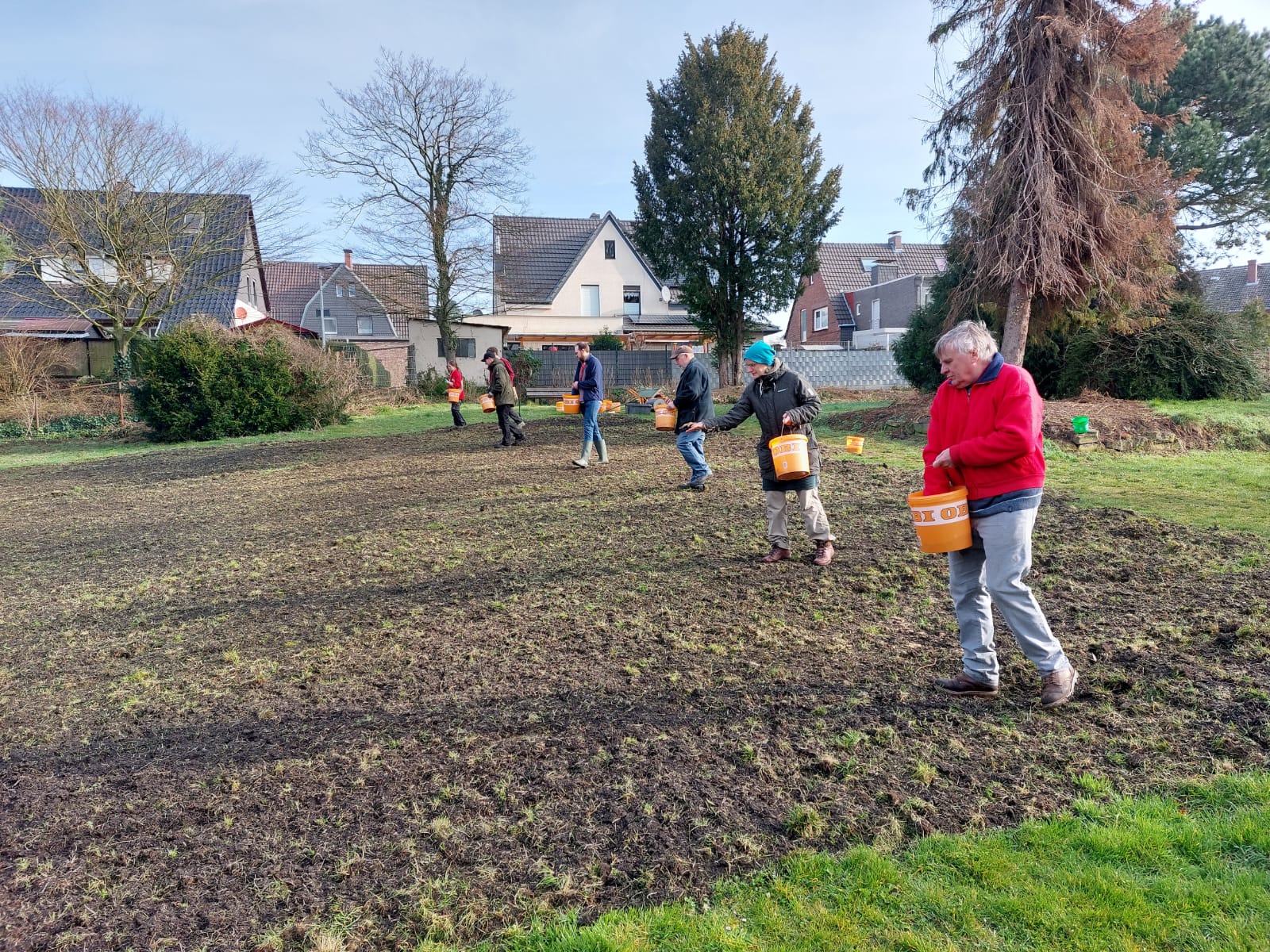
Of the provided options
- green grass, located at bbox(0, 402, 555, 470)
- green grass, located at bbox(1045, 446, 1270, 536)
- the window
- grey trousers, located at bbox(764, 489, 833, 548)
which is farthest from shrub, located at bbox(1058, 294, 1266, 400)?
the window

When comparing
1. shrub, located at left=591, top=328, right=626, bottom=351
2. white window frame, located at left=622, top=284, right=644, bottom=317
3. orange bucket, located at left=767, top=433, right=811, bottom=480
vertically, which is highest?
white window frame, located at left=622, top=284, right=644, bottom=317

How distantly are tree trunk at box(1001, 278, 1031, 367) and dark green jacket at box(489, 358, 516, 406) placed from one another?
868 centimetres

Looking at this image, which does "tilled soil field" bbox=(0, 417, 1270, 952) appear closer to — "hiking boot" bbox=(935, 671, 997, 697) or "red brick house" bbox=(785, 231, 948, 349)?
"hiking boot" bbox=(935, 671, 997, 697)

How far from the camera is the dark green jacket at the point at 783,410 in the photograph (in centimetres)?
620

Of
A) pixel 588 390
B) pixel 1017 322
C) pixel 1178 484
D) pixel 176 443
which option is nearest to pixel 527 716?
pixel 588 390

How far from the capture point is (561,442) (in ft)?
49.4

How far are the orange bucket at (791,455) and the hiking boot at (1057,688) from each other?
2562 mm

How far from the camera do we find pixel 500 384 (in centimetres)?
1362

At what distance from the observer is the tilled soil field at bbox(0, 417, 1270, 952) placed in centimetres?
272

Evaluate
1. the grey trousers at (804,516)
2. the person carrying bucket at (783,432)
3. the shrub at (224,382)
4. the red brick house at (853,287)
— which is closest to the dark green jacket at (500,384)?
the shrub at (224,382)

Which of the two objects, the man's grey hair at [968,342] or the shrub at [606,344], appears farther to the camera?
the shrub at [606,344]

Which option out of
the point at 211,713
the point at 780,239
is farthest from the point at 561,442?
the point at 780,239

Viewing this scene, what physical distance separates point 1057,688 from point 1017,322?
11.8 metres

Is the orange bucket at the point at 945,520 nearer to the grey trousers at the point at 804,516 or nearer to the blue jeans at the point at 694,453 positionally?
the grey trousers at the point at 804,516
